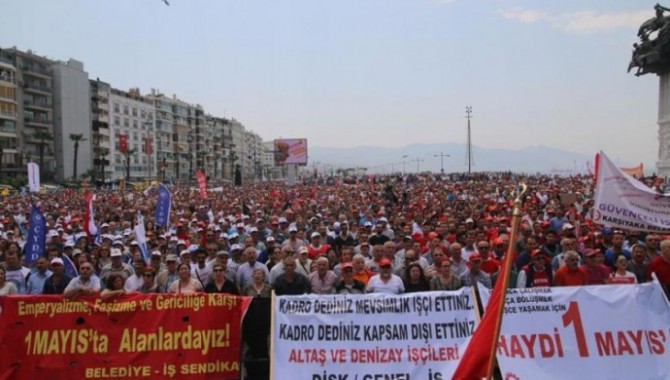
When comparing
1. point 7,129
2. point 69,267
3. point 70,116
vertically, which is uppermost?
point 70,116

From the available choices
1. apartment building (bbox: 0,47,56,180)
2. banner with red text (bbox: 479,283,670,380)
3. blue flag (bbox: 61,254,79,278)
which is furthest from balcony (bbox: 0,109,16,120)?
banner with red text (bbox: 479,283,670,380)

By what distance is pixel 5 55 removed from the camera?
76.1 metres

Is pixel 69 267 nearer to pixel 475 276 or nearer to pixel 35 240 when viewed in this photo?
pixel 35 240

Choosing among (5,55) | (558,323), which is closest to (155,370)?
(558,323)

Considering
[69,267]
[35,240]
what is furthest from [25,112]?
[69,267]

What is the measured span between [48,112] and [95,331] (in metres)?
88.0

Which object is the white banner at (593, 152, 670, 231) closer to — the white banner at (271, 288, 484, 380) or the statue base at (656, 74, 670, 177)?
the white banner at (271, 288, 484, 380)

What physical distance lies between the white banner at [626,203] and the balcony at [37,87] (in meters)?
85.3

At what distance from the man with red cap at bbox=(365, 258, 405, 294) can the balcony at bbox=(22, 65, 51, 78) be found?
85118mm

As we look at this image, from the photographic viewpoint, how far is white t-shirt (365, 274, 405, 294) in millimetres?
7199

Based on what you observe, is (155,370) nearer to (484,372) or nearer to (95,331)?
(95,331)

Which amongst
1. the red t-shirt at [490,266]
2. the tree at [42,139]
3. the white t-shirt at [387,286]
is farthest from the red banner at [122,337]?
the tree at [42,139]

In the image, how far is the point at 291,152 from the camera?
80.8 meters

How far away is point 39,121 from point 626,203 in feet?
288
